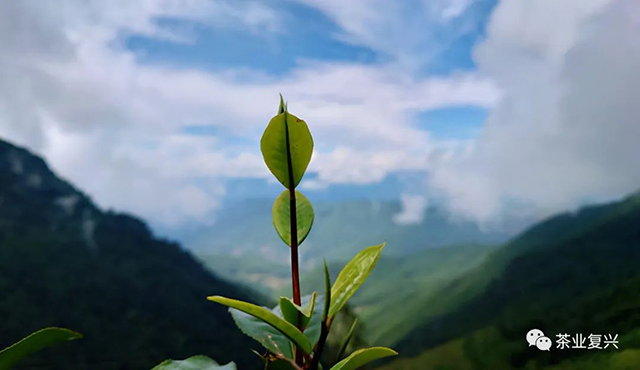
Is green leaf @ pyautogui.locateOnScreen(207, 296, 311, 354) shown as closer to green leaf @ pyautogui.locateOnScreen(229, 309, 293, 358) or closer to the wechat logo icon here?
green leaf @ pyautogui.locateOnScreen(229, 309, 293, 358)

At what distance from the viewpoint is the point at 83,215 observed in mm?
12938

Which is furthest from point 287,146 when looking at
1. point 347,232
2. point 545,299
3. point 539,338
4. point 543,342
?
point 347,232

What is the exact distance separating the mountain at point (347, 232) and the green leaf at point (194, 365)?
286 inches

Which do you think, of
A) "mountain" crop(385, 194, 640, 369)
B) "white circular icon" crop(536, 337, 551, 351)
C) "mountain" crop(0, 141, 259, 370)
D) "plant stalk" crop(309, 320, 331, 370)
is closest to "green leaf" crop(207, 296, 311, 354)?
"plant stalk" crop(309, 320, 331, 370)

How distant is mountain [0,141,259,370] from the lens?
9.29m

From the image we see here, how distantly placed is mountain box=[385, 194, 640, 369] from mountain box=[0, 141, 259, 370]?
388cm

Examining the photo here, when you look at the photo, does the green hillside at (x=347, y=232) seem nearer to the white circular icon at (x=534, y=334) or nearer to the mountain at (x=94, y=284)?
the mountain at (x=94, y=284)

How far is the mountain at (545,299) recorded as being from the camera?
4203mm

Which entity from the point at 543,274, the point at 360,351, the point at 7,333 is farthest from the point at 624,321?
the point at 7,333

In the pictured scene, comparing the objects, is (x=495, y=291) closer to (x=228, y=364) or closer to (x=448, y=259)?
(x=448, y=259)

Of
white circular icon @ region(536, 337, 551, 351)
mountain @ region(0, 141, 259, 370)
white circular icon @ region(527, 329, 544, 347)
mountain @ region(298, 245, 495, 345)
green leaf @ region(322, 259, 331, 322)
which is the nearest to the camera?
green leaf @ region(322, 259, 331, 322)

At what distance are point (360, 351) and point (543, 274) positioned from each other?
6.98 m

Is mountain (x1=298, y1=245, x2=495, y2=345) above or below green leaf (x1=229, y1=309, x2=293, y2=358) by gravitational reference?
above

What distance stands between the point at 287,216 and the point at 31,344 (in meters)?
0.14
